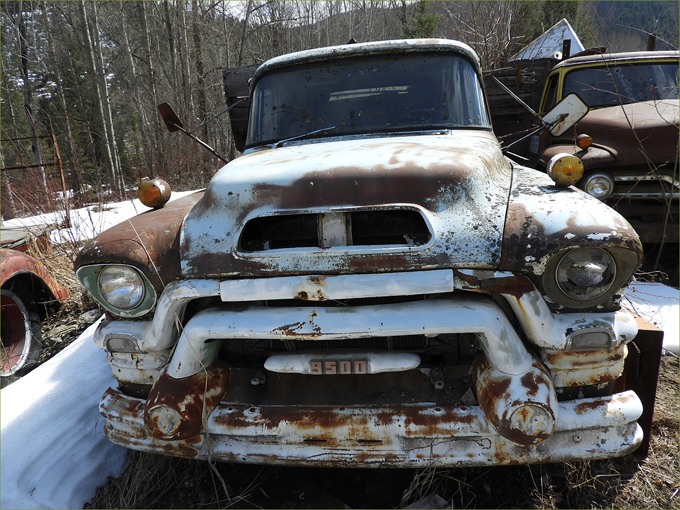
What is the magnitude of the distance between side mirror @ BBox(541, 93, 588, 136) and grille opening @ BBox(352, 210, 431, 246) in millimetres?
1575

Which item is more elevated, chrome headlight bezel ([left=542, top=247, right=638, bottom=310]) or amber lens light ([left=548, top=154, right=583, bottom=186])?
amber lens light ([left=548, top=154, right=583, bottom=186])

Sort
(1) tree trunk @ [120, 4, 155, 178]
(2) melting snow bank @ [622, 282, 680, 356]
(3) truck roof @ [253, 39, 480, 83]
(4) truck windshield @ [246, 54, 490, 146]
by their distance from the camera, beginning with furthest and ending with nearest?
(1) tree trunk @ [120, 4, 155, 178]
(2) melting snow bank @ [622, 282, 680, 356]
(3) truck roof @ [253, 39, 480, 83]
(4) truck windshield @ [246, 54, 490, 146]

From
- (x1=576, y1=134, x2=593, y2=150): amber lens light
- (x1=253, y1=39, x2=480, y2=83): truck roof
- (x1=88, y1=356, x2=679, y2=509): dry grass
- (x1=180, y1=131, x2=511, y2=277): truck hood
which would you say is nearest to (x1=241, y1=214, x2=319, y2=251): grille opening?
(x1=180, y1=131, x2=511, y2=277): truck hood

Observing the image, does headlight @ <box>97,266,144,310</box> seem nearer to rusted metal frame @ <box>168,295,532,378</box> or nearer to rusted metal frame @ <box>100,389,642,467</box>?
rusted metal frame @ <box>168,295,532,378</box>

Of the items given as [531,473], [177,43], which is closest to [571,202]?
[531,473]

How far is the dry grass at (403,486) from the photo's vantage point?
6.27 feet

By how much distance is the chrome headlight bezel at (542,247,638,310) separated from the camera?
5.20 feet

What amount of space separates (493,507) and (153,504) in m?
1.60

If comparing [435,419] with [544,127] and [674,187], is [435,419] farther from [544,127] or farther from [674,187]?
[674,187]

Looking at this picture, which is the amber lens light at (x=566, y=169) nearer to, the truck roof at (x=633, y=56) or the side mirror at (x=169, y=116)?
the side mirror at (x=169, y=116)

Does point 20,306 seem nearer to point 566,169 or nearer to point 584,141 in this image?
point 566,169

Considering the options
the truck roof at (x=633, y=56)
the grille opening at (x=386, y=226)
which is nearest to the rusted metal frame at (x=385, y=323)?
the grille opening at (x=386, y=226)

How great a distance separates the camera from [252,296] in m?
1.68

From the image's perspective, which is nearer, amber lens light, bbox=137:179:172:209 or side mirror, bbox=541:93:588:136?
amber lens light, bbox=137:179:172:209
